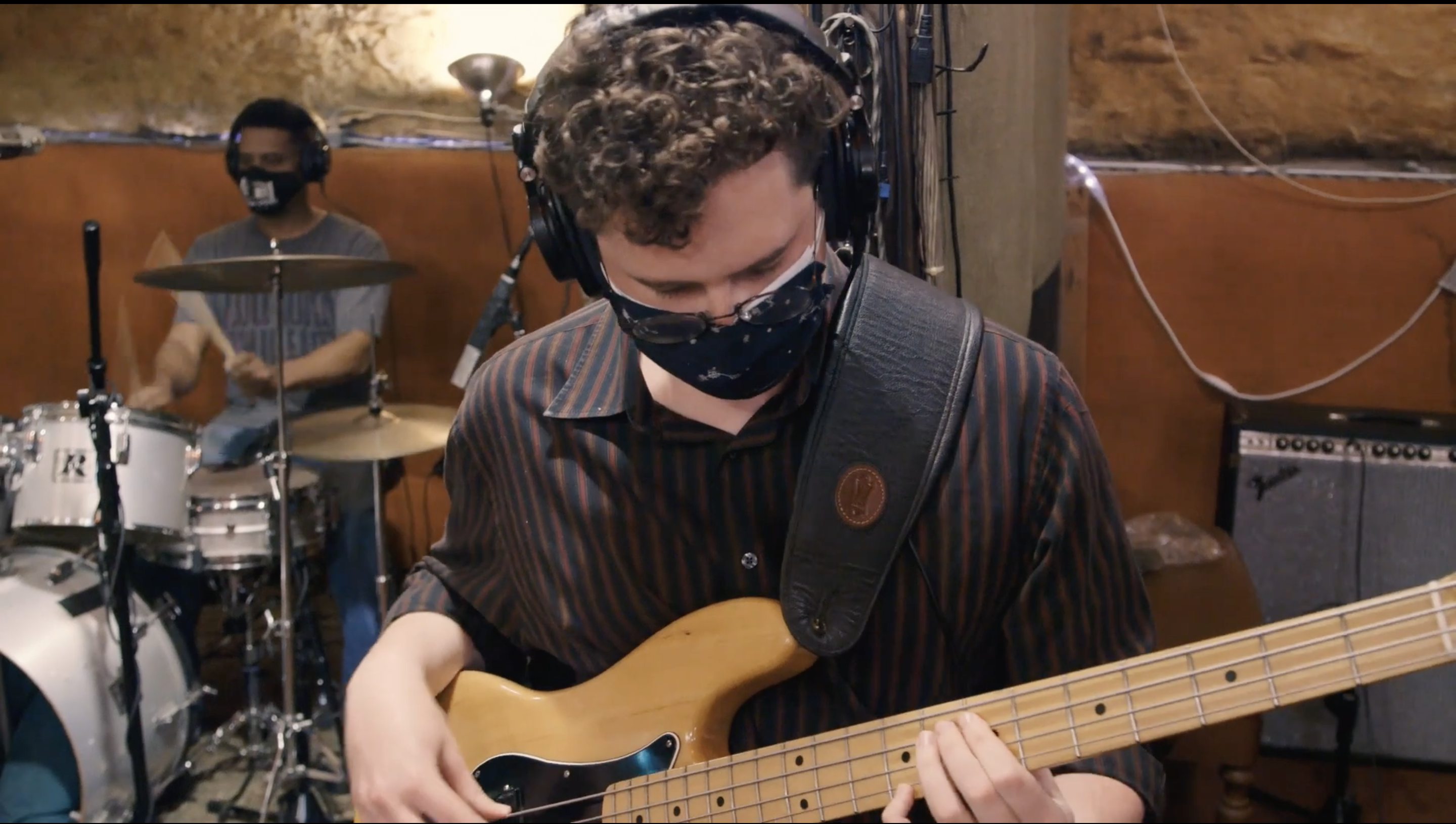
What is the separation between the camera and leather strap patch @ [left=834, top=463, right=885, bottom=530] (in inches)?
37.3

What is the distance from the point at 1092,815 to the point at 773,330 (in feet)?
1.70

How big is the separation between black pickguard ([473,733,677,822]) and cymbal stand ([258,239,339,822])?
1540mm

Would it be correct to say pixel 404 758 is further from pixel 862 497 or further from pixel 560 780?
pixel 862 497

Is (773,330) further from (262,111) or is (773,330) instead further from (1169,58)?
(262,111)

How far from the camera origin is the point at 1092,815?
836 mm

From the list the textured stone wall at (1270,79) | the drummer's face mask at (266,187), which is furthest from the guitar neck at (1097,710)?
the drummer's face mask at (266,187)

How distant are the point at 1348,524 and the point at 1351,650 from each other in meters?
1.04

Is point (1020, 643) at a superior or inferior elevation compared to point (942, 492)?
inferior

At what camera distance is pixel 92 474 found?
209cm

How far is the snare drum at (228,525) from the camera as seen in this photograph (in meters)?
2.34

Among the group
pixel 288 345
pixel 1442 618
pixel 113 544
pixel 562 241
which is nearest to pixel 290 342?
pixel 288 345

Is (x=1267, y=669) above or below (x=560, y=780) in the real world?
above

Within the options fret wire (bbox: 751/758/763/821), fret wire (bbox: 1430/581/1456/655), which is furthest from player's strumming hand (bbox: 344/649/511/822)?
fret wire (bbox: 1430/581/1456/655)

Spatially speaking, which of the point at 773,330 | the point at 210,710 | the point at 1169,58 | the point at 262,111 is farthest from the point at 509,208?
the point at 773,330
